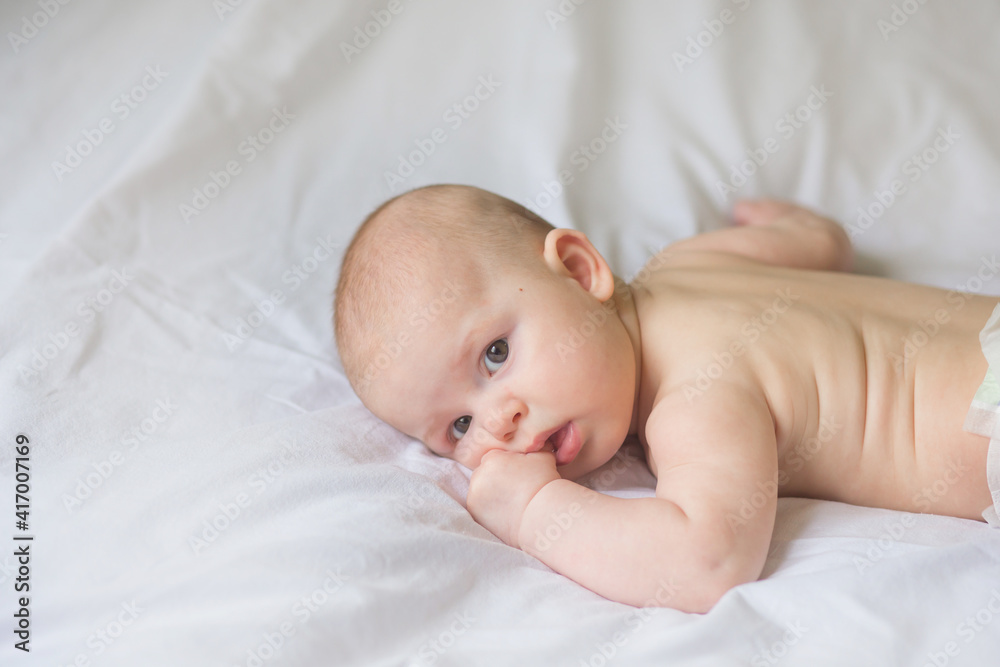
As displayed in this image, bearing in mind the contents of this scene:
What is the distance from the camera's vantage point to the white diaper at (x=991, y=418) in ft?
3.59

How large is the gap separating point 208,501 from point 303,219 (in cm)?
74

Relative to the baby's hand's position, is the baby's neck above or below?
above

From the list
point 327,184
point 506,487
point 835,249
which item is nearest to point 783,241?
point 835,249

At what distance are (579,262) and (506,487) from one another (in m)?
0.38

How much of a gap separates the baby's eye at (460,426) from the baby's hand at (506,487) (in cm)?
8

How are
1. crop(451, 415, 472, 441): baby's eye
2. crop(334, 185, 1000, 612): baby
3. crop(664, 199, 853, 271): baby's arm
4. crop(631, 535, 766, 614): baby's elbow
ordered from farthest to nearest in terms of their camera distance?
crop(664, 199, 853, 271): baby's arm
crop(451, 415, 472, 441): baby's eye
crop(334, 185, 1000, 612): baby
crop(631, 535, 766, 614): baby's elbow

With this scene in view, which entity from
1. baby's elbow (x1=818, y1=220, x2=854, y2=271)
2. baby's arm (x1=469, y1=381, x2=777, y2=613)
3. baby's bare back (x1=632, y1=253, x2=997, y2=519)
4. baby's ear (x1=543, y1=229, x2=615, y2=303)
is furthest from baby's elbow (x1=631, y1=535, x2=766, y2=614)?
baby's elbow (x1=818, y1=220, x2=854, y2=271)

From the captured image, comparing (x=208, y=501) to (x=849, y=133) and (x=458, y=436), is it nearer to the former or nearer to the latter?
(x=458, y=436)

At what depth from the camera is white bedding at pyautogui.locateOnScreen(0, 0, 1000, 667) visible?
112cm

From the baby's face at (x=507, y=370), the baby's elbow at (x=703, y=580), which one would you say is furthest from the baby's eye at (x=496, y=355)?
the baby's elbow at (x=703, y=580)

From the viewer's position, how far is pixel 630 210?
1753mm

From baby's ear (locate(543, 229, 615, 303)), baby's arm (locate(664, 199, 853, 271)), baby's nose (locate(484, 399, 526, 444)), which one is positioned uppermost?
baby's ear (locate(543, 229, 615, 303))

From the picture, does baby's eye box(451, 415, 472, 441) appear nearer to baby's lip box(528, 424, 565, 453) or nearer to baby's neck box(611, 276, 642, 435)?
baby's lip box(528, 424, 565, 453)

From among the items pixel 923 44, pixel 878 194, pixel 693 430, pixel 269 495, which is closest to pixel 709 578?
pixel 693 430
